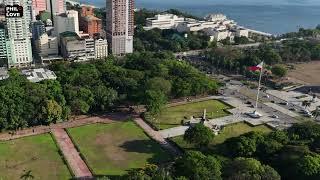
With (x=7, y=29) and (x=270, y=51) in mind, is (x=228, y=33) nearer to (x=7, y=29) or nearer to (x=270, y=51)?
(x=270, y=51)

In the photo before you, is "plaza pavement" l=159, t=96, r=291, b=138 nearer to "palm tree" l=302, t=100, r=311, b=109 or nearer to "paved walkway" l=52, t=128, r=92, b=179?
"palm tree" l=302, t=100, r=311, b=109

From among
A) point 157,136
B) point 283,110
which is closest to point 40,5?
point 157,136

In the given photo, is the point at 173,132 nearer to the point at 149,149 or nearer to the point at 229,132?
the point at 149,149

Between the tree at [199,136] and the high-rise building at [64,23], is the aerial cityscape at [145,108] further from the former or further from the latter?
the high-rise building at [64,23]

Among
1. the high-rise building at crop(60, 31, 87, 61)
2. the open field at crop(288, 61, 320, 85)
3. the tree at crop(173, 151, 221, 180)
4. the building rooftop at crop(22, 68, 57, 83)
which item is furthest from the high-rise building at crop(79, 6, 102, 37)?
the tree at crop(173, 151, 221, 180)

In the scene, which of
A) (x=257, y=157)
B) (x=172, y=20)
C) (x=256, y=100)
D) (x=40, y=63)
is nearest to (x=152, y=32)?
(x=172, y=20)
